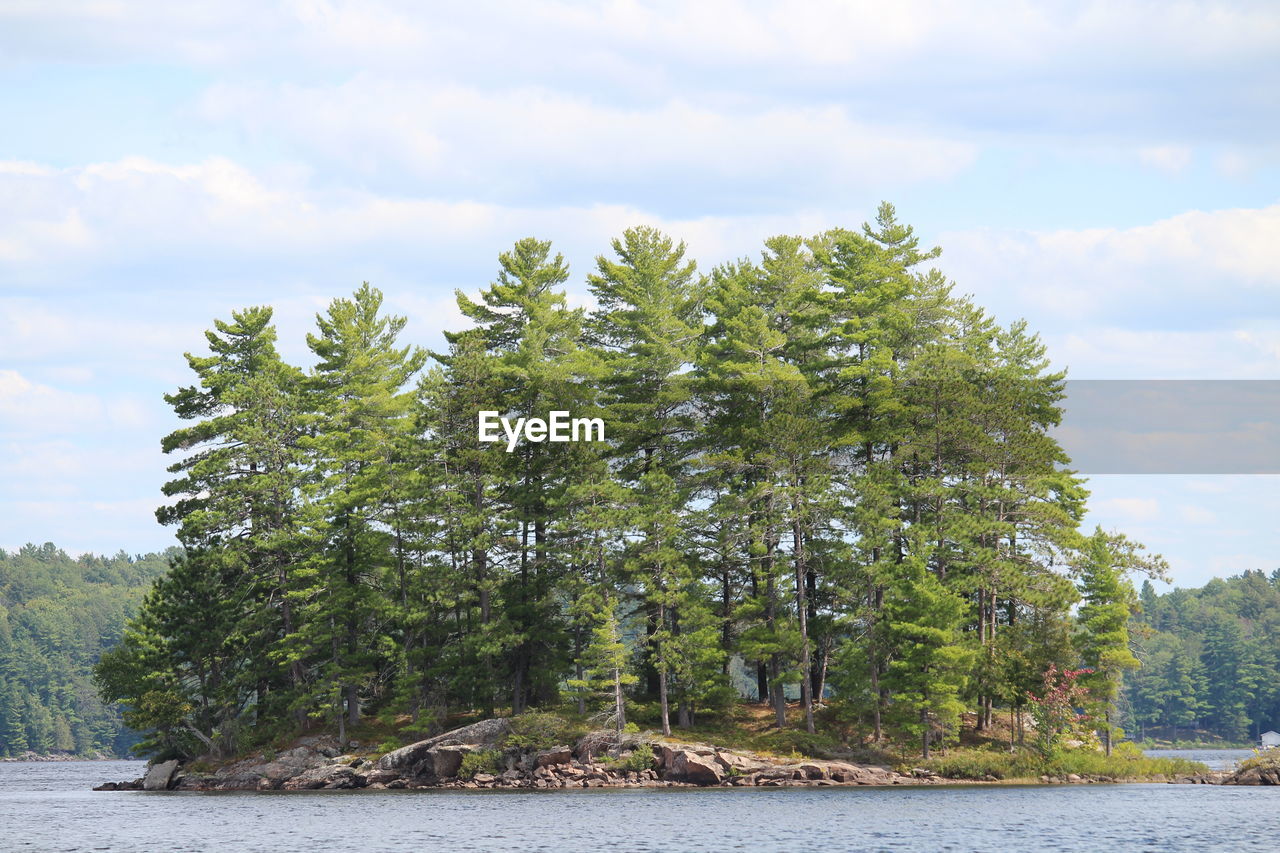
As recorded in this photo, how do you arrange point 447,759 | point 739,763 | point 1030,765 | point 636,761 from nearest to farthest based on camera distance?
point 739,763 < point 1030,765 < point 636,761 < point 447,759

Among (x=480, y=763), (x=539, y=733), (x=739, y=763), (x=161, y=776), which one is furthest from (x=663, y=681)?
(x=161, y=776)

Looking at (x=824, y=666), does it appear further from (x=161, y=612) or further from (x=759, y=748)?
(x=161, y=612)

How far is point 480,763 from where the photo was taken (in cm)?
6284

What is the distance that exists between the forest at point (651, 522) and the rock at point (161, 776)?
45.0 inches

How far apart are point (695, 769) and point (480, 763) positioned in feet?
32.7

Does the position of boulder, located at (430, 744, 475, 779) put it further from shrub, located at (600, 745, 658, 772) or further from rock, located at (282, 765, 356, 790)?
shrub, located at (600, 745, 658, 772)

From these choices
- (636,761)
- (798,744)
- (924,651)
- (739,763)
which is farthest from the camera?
(798,744)

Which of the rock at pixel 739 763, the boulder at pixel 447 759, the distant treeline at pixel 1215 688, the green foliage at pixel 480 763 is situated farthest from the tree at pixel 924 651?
the distant treeline at pixel 1215 688

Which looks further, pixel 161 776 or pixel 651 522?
pixel 161 776

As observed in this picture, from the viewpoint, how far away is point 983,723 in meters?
65.8

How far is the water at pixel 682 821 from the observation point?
39.3 m

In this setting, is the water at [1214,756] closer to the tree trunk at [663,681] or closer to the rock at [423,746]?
the tree trunk at [663,681]

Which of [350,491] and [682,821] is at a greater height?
[350,491]

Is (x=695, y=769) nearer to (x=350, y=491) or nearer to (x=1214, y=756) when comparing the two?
(x=350, y=491)
